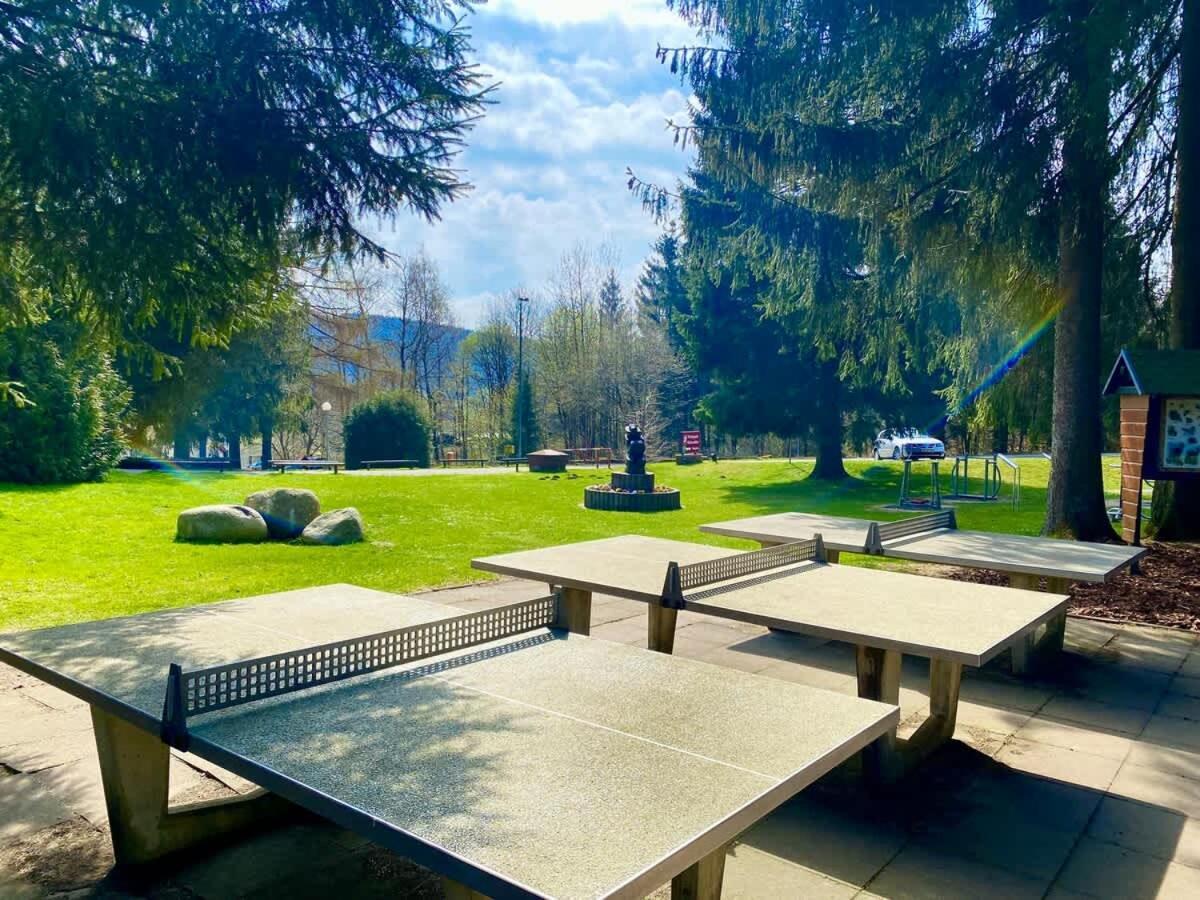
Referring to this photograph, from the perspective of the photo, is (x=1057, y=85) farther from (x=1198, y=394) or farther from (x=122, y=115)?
(x=122, y=115)

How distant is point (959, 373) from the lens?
43.0 ft

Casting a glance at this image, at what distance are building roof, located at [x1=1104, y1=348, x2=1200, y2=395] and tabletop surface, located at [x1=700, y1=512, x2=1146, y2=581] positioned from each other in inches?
133

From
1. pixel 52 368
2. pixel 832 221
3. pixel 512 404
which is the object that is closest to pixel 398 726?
pixel 832 221

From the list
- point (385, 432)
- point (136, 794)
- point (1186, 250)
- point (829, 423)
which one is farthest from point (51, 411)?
point (1186, 250)

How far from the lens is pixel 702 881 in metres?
2.13

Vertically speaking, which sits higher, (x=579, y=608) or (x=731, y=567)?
(x=731, y=567)

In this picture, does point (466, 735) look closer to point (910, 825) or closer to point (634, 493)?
point (910, 825)

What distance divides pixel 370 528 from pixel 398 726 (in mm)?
10522

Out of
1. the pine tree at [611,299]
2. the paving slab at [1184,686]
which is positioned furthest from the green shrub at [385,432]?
the paving slab at [1184,686]

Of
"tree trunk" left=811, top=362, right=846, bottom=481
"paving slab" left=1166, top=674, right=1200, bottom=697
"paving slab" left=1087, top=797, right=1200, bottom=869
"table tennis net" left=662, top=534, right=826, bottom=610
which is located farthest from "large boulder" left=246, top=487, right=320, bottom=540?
"tree trunk" left=811, top=362, right=846, bottom=481


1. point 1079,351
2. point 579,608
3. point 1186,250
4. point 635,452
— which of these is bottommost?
point 579,608

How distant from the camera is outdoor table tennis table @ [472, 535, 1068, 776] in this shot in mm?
3498

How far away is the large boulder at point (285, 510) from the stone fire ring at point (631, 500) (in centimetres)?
604

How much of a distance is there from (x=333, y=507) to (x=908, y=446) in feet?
55.0
